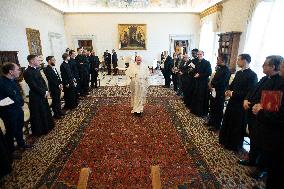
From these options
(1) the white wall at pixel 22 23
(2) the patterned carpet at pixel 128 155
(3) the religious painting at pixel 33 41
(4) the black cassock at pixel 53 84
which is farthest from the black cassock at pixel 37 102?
(3) the religious painting at pixel 33 41

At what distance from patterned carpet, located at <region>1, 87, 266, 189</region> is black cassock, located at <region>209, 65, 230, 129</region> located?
0.51 metres

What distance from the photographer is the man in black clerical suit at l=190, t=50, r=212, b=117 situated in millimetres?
6299

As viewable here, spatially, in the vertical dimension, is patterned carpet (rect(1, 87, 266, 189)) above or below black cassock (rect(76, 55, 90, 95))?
below

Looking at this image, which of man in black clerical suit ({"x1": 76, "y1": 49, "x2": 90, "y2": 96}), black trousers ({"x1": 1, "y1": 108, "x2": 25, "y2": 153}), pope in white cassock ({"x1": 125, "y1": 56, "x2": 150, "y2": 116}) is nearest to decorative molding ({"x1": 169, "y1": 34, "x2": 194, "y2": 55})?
man in black clerical suit ({"x1": 76, "y1": 49, "x2": 90, "y2": 96})

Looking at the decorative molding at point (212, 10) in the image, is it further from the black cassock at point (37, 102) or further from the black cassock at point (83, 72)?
the black cassock at point (37, 102)

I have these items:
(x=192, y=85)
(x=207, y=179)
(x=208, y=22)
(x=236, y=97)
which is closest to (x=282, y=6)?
(x=192, y=85)

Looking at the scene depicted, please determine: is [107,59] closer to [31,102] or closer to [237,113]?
[31,102]

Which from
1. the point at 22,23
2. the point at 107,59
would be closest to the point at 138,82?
the point at 22,23

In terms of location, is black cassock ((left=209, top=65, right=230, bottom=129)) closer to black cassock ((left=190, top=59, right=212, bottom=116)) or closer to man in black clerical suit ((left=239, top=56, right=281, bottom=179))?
black cassock ((left=190, top=59, right=212, bottom=116))

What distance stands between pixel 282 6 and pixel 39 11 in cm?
1065

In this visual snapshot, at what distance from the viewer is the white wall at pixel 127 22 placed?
1525 cm

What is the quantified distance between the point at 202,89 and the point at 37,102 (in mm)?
4633

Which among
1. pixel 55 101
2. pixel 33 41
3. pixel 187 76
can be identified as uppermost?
pixel 33 41

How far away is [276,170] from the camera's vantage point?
268 centimetres
